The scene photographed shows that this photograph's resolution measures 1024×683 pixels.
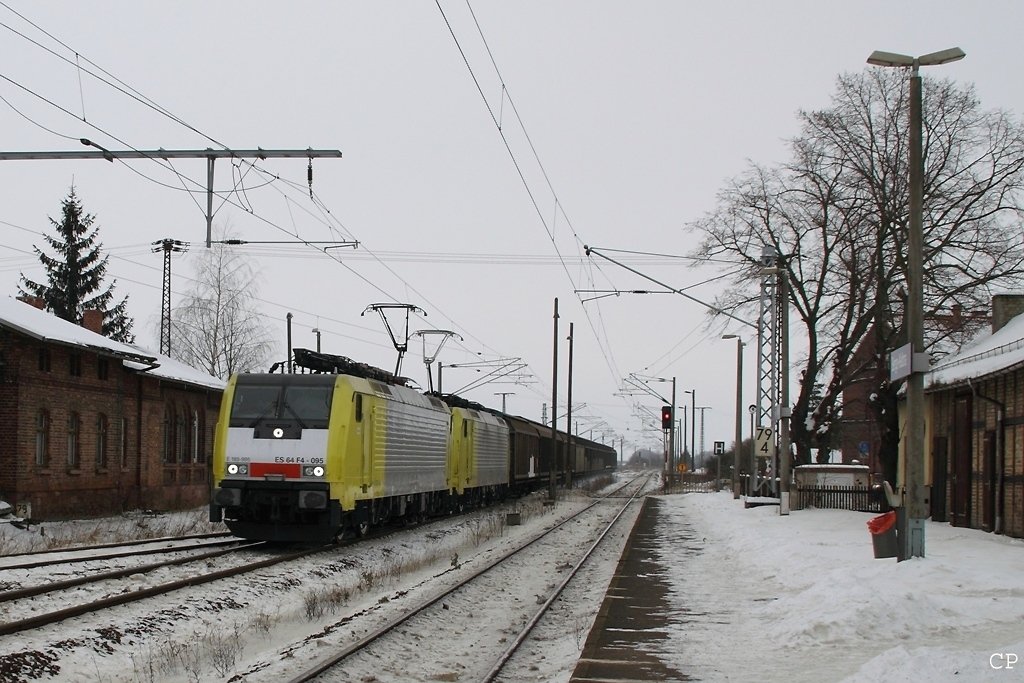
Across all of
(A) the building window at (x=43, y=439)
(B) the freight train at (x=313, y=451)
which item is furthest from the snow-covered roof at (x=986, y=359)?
(A) the building window at (x=43, y=439)

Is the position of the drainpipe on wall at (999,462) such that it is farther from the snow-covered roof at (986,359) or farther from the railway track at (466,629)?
the railway track at (466,629)

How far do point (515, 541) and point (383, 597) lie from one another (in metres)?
9.37

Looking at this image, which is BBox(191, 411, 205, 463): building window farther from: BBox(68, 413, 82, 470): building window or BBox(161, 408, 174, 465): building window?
BBox(68, 413, 82, 470): building window

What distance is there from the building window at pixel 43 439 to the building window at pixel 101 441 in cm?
250

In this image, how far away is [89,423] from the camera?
26.4m

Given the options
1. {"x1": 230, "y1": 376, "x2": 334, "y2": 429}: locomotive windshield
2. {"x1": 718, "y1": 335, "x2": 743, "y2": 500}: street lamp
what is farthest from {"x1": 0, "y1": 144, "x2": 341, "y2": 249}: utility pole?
{"x1": 718, "y1": 335, "x2": 743, "y2": 500}: street lamp

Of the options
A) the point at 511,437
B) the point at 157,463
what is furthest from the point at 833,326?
the point at 157,463

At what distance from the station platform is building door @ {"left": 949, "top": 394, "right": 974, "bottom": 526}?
26.1 feet

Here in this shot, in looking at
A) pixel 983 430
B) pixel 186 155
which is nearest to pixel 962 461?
pixel 983 430

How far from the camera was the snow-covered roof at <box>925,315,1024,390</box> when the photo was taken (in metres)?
17.9

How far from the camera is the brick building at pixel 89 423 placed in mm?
22953

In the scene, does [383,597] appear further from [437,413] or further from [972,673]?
[437,413]

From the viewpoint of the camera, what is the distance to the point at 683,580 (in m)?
15.4

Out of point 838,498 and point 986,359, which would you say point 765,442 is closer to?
point 838,498
